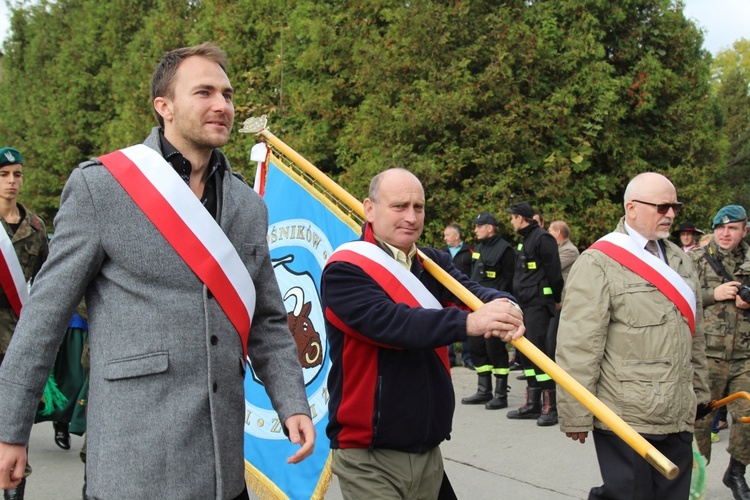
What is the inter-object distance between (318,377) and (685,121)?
30.8 feet

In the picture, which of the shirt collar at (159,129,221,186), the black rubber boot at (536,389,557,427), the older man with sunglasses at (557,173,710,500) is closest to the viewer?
the shirt collar at (159,129,221,186)

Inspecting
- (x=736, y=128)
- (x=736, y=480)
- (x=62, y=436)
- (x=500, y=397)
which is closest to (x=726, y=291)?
(x=736, y=480)

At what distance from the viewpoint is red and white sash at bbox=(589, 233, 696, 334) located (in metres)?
4.09

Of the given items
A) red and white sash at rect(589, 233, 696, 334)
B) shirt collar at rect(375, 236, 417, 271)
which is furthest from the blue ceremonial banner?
red and white sash at rect(589, 233, 696, 334)

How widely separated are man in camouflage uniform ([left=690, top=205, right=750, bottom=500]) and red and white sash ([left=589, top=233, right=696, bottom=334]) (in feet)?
5.90

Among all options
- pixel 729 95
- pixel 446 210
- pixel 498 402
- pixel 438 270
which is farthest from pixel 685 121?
pixel 729 95

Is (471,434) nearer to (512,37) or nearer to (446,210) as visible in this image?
(446,210)

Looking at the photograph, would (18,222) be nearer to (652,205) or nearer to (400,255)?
(400,255)

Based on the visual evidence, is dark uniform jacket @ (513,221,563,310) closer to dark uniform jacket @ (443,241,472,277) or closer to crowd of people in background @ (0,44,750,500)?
dark uniform jacket @ (443,241,472,277)

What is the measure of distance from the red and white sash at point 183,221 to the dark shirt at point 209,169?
67 millimetres

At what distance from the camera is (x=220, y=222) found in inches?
100.0

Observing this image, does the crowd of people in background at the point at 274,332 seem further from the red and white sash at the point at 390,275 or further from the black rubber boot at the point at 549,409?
the black rubber boot at the point at 549,409

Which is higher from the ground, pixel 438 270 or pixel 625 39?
pixel 625 39

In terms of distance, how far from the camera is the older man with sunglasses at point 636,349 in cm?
396
